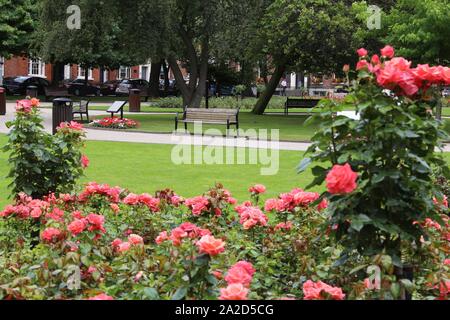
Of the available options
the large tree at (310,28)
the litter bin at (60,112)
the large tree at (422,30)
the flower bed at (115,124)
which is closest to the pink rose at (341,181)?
the litter bin at (60,112)

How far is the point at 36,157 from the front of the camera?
23.7 feet

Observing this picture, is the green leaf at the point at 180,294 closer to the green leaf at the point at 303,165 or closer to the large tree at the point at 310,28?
the green leaf at the point at 303,165

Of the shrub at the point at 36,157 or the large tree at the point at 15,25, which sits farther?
the large tree at the point at 15,25

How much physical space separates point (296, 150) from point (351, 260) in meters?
12.5

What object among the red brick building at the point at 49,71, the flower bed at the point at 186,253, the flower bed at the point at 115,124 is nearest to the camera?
the flower bed at the point at 186,253

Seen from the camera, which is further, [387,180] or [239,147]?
[239,147]

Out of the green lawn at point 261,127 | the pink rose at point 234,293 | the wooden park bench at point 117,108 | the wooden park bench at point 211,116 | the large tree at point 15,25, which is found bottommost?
the pink rose at point 234,293

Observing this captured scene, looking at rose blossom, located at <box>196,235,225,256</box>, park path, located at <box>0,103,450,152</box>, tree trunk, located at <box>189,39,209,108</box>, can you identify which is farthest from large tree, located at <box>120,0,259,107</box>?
rose blossom, located at <box>196,235,225,256</box>

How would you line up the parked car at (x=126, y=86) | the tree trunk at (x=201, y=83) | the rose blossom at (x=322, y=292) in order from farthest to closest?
the parked car at (x=126, y=86) < the tree trunk at (x=201, y=83) < the rose blossom at (x=322, y=292)

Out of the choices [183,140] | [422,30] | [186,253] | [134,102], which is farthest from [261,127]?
[186,253]

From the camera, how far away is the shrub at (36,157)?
7230 mm

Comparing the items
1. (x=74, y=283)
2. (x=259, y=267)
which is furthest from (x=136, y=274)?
(x=259, y=267)

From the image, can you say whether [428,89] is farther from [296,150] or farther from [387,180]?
[296,150]
